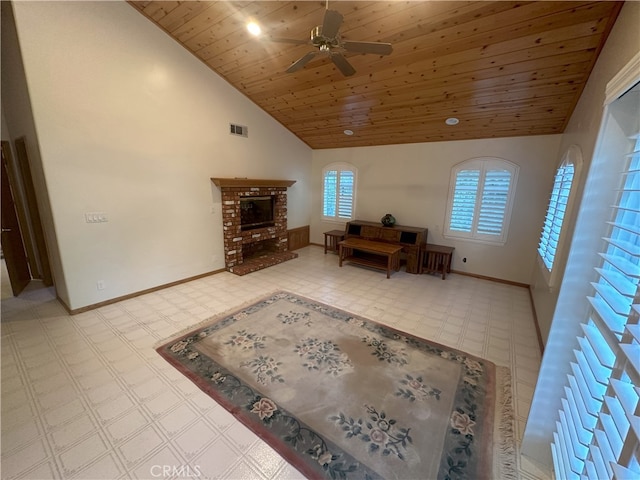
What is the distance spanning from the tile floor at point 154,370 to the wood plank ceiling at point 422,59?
2.76m

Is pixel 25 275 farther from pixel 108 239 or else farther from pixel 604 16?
pixel 604 16

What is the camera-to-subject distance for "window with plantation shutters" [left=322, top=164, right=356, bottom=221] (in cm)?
608

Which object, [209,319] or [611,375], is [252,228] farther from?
[611,375]

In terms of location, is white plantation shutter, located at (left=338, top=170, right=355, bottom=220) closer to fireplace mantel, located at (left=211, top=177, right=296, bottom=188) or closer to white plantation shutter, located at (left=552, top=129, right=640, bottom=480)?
fireplace mantel, located at (left=211, top=177, right=296, bottom=188)

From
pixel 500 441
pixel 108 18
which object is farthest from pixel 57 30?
pixel 500 441

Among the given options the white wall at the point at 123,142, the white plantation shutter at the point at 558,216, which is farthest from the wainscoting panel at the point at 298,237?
the white plantation shutter at the point at 558,216

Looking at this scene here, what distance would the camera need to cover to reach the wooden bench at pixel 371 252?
15.3ft

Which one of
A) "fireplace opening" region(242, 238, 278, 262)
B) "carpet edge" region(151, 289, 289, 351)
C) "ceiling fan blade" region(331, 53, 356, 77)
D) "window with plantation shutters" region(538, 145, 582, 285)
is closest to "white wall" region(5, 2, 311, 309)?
"fireplace opening" region(242, 238, 278, 262)

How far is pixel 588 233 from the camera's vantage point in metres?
1.33

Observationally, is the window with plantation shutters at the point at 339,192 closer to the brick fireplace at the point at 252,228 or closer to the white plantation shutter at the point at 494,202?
the brick fireplace at the point at 252,228

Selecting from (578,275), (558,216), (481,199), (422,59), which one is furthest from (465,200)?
(578,275)

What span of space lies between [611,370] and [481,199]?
4101 mm

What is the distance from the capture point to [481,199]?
14.9 ft

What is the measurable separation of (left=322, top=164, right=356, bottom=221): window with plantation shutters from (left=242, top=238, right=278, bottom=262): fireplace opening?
5.21 feet
